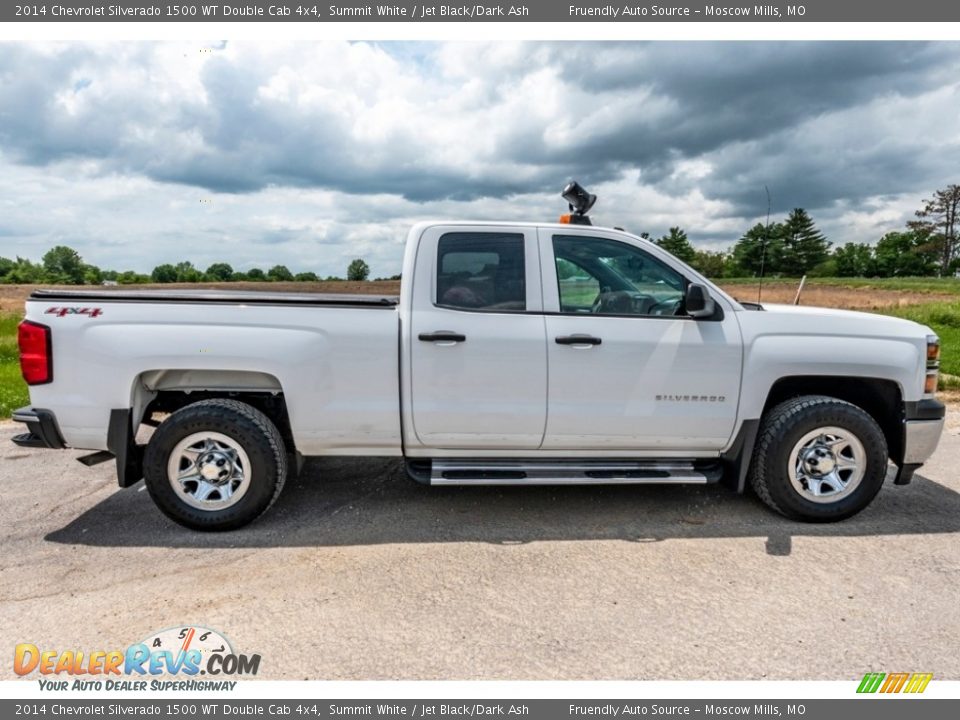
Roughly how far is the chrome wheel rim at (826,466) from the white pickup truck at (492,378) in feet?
0.04

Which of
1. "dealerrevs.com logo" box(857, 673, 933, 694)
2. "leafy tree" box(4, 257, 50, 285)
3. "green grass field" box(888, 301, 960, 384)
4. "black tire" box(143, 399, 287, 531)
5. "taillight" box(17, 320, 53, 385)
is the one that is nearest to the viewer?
"dealerrevs.com logo" box(857, 673, 933, 694)

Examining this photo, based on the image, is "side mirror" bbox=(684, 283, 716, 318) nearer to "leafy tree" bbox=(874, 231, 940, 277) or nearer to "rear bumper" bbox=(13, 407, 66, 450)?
"rear bumper" bbox=(13, 407, 66, 450)

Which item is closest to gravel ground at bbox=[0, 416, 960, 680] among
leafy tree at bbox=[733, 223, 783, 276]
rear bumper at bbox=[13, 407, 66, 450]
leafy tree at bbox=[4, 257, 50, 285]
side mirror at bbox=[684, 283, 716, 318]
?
rear bumper at bbox=[13, 407, 66, 450]

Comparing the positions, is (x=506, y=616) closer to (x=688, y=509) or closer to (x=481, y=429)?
(x=481, y=429)

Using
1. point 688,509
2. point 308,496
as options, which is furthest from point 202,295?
point 688,509

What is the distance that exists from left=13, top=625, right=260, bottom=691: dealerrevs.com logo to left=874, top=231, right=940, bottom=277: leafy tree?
98606 millimetres

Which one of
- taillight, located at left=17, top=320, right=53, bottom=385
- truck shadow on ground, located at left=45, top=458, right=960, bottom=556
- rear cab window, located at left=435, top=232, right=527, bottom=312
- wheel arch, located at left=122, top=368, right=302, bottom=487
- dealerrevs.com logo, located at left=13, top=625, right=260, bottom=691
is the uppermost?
rear cab window, located at left=435, top=232, right=527, bottom=312

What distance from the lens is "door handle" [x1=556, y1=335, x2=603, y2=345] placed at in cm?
370

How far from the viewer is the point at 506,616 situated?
2873mm

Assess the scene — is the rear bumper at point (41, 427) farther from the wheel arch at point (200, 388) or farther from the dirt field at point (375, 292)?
the dirt field at point (375, 292)

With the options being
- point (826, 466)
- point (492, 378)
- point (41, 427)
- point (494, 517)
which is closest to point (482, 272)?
point (492, 378)

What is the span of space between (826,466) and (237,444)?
12.4 ft

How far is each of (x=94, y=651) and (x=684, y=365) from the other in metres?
3.46

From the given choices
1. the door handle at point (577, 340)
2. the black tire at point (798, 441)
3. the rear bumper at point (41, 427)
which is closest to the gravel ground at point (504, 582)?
the black tire at point (798, 441)
